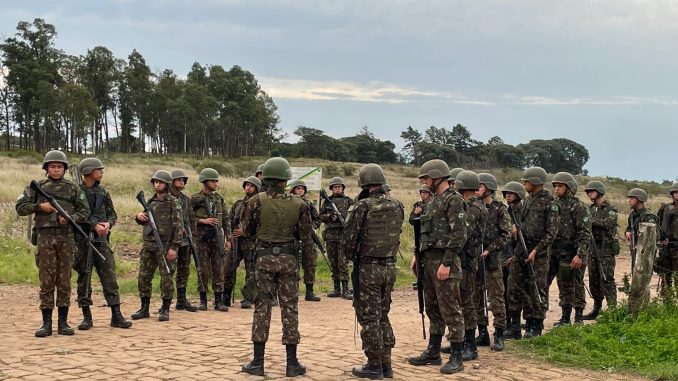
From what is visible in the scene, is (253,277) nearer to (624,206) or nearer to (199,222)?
(199,222)

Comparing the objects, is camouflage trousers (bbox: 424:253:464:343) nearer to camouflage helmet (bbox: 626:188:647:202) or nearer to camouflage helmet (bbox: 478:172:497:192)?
camouflage helmet (bbox: 478:172:497:192)

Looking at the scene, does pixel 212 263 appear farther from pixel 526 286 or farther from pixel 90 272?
pixel 526 286

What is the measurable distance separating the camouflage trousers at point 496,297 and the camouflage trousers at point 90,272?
475cm

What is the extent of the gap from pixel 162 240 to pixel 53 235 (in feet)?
5.80

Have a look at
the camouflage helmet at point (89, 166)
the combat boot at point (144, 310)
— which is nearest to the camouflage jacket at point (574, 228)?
the combat boot at point (144, 310)

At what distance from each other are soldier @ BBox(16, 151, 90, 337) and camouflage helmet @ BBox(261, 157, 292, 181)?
9.45ft

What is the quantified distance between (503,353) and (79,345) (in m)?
5.00

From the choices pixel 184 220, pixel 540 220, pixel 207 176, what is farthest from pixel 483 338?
pixel 207 176

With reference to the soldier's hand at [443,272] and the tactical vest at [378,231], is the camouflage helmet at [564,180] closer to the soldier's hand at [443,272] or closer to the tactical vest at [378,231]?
the soldier's hand at [443,272]

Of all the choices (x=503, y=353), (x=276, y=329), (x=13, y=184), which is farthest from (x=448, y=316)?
(x=13, y=184)

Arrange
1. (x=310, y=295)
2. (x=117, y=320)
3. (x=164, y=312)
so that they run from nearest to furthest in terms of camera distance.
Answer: (x=117, y=320)
(x=164, y=312)
(x=310, y=295)

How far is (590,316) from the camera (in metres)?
10.4

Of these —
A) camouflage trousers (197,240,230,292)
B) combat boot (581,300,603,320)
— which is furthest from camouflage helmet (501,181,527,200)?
camouflage trousers (197,240,230,292)

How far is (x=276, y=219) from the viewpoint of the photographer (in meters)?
6.23
